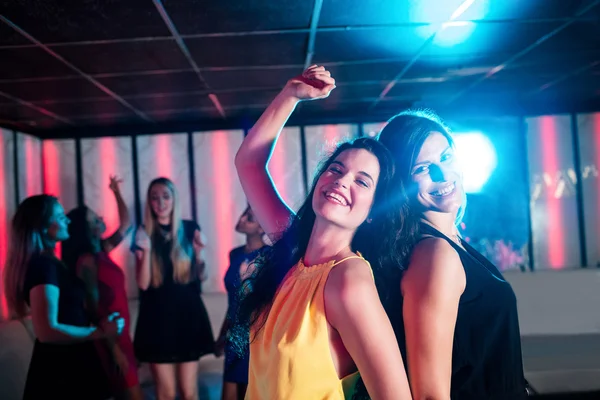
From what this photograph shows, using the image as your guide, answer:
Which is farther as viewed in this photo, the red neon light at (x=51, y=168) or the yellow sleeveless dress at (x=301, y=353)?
the red neon light at (x=51, y=168)

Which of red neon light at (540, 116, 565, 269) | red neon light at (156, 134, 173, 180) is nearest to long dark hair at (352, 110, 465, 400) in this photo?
red neon light at (156, 134, 173, 180)

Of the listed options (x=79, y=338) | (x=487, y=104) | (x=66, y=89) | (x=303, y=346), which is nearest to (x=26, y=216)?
(x=79, y=338)

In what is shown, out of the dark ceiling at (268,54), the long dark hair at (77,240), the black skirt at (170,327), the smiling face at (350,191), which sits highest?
the dark ceiling at (268,54)

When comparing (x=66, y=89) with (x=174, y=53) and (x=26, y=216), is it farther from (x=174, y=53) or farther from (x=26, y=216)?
(x=26, y=216)

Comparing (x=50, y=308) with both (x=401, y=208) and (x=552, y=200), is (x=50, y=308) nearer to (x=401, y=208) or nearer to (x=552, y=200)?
(x=401, y=208)

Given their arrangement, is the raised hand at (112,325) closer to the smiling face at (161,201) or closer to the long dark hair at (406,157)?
the smiling face at (161,201)

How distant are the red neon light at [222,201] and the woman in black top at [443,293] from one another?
423cm

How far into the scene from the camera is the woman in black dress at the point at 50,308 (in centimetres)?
233

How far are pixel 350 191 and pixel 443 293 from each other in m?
0.30

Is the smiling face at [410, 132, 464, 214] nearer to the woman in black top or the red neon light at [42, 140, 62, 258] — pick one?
the woman in black top

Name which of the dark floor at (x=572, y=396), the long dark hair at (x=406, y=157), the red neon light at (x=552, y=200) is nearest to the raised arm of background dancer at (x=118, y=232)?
the long dark hair at (x=406, y=157)

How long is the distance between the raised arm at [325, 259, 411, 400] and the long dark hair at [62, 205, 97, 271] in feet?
7.57

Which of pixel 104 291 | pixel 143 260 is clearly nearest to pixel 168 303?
pixel 143 260

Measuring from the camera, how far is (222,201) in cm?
533
